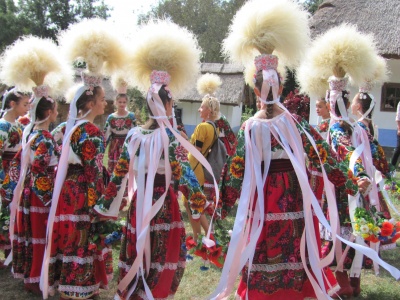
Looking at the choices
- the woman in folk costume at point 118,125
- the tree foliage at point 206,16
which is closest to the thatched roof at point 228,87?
the tree foliage at point 206,16

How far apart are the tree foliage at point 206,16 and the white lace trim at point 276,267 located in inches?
1167

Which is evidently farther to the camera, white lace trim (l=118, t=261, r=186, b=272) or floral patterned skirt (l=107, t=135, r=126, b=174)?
floral patterned skirt (l=107, t=135, r=126, b=174)

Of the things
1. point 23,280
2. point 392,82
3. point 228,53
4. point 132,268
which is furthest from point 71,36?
point 392,82

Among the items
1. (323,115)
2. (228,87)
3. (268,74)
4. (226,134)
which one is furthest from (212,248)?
(228,87)

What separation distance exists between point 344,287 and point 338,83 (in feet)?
6.33

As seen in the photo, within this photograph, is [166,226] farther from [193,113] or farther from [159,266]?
[193,113]

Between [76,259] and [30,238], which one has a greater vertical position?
[30,238]

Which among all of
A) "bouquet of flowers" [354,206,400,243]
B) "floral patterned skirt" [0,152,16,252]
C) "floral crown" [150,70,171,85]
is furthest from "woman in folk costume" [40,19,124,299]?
"bouquet of flowers" [354,206,400,243]

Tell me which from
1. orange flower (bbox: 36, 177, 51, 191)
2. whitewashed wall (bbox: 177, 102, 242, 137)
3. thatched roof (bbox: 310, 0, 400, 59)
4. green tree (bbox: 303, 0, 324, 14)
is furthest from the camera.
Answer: green tree (bbox: 303, 0, 324, 14)

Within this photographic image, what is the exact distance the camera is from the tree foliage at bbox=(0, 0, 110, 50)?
109 feet

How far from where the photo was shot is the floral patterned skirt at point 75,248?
12.1 ft

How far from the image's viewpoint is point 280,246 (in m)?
3.19

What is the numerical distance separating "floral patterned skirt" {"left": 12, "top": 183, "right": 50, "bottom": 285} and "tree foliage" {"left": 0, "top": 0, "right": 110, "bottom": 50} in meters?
32.4

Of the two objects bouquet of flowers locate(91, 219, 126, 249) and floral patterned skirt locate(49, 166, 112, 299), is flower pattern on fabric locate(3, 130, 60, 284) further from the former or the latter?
bouquet of flowers locate(91, 219, 126, 249)
